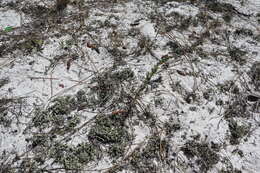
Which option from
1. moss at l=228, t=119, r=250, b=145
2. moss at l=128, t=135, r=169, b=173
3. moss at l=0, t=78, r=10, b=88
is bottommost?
moss at l=128, t=135, r=169, b=173

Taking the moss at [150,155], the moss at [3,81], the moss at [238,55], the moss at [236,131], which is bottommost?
the moss at [150,155]

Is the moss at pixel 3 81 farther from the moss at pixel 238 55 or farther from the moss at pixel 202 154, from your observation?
the moss at pixel 238 55

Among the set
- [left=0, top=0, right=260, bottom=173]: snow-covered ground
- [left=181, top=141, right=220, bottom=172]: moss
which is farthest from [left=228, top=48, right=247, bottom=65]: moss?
[left=181, top=141, right=220, bottom=172]: moss

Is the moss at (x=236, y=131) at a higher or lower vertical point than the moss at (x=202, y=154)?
higher

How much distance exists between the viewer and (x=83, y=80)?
2479 mm

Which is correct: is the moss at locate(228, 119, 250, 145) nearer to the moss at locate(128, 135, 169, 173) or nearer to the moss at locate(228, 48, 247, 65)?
the moss at locate(128, 135, 169, 173)

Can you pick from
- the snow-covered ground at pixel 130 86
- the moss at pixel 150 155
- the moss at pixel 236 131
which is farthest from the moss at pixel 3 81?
the moss at pixel 236 131

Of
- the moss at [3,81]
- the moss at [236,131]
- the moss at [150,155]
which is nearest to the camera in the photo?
the moss at [150,155]

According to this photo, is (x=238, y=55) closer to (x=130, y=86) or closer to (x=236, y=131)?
(x=236, y=131)

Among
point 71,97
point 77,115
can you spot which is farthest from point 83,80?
point 77,115

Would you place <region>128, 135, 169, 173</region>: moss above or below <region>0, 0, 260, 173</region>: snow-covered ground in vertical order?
below

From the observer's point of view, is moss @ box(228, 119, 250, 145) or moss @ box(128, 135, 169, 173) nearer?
moss @ box(128, 135, 169, 173)

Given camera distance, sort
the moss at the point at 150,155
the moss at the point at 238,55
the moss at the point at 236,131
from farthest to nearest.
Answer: the moss at the point at 238,55, the moss at the point at 236,131, the moss at the point at 150,155

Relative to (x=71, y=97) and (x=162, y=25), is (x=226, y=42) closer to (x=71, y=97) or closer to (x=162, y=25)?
(x=162, y=25)
